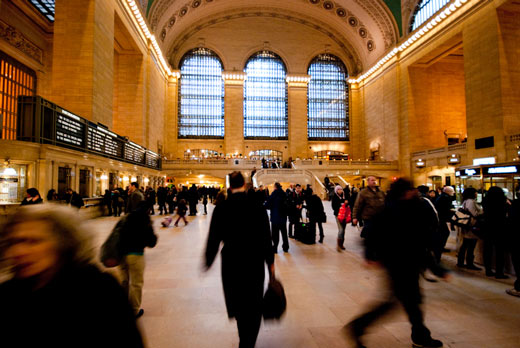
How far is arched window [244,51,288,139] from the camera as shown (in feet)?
113

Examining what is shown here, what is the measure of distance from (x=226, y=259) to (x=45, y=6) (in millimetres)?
22032

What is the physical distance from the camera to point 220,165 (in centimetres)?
2680

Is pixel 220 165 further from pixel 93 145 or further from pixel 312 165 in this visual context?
pixel 93 145

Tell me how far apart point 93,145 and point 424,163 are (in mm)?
23514

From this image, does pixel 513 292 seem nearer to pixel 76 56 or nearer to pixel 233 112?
pixel 76 56

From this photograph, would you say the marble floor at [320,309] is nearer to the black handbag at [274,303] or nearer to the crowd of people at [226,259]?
the crowd of people at [226,259]

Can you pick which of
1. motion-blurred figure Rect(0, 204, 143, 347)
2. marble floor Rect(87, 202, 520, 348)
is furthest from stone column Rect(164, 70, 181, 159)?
motion-blurred figure Rect(0, 204, 143, 347)

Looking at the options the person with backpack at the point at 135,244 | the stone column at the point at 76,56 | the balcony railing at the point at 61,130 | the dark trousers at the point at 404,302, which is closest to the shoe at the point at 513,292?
the dark trousers at the point at 404,302

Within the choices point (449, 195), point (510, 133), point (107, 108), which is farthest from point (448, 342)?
point (510, 133)

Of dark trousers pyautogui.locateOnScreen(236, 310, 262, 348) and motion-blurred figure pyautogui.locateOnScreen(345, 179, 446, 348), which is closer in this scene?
dark trousers pyautogui.locateOnScreen(236, 310, 262, 348)

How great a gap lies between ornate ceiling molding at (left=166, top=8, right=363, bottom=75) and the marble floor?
1224 inches

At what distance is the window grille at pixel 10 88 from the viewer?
15.6 m

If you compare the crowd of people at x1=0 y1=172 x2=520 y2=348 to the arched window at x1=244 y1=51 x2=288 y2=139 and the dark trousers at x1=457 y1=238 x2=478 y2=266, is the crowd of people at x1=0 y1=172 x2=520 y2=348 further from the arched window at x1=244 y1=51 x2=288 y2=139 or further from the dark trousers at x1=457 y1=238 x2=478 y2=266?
the arched window at x1=244 y1=51 x2=288 y2=139

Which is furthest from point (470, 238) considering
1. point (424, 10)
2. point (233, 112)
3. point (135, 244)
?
point (233, 112)
